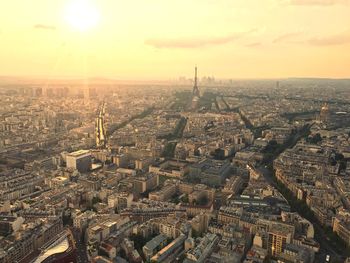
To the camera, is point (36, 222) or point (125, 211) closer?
point (36, 222)

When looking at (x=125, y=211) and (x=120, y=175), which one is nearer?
(x=125, y=211)

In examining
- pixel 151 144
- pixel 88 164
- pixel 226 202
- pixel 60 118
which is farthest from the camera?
pixel 60 118

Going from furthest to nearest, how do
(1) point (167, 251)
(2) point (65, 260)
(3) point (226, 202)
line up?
(3) point (226, 202) < (1) point (167, 251) < (2) point (65, 260)

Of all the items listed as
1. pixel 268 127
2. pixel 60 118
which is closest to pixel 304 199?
pixel 268 127

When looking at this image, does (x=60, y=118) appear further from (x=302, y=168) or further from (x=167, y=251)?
(x=167, y=251)

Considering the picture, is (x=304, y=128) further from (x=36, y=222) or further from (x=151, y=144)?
(x=36, y=222)

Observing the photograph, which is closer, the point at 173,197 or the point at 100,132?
the point at 173,197

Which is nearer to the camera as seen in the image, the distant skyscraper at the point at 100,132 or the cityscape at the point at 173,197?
the cityscape at the point at 173,197

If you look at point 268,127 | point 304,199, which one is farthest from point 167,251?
point 268,127

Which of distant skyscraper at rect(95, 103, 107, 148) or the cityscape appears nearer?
the cityscape
